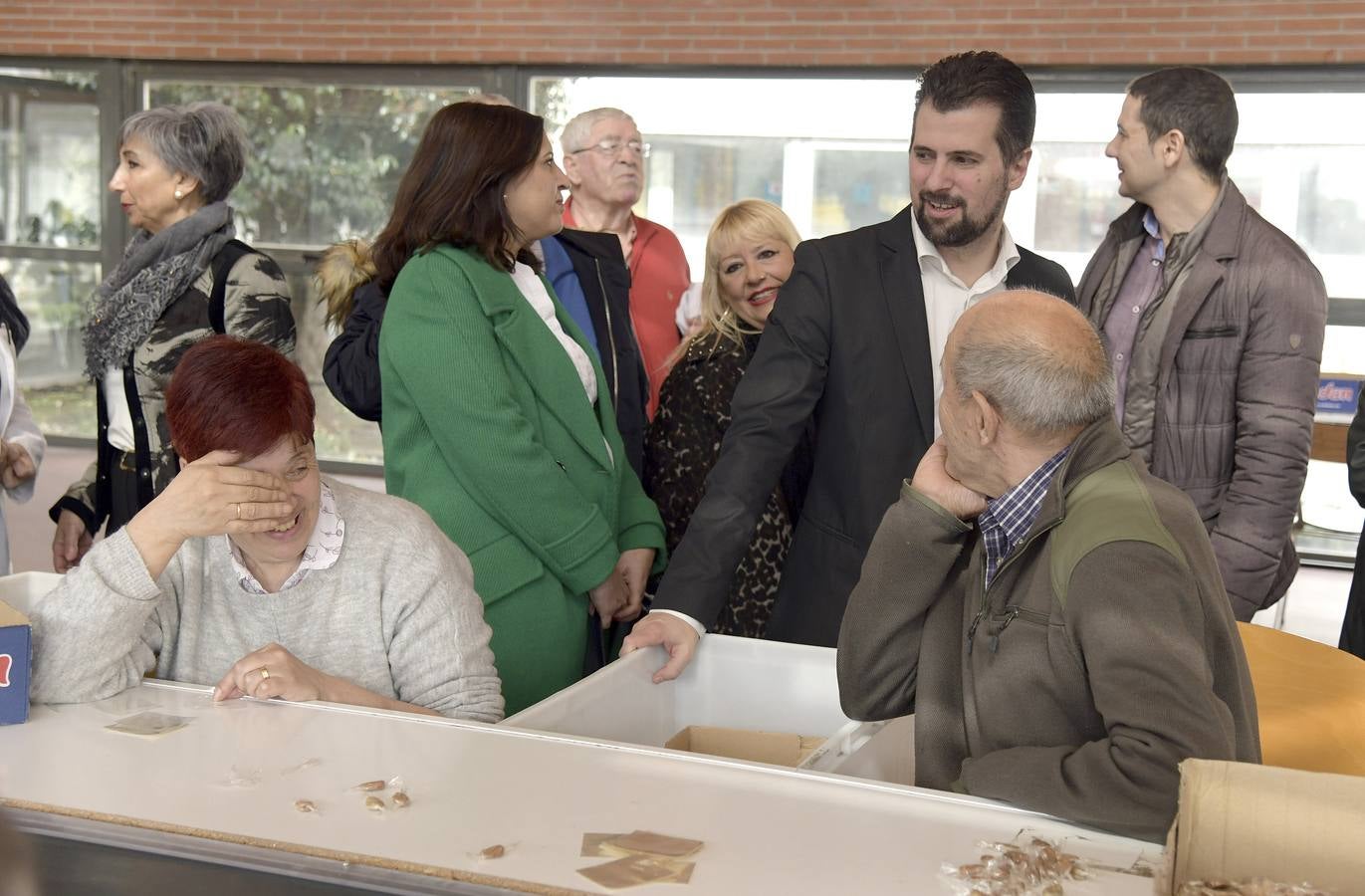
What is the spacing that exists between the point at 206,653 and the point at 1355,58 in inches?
232

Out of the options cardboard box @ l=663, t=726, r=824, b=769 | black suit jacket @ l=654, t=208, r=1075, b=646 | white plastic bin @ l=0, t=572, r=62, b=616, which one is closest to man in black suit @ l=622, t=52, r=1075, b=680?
black suit jacket @ l=654, t=208, r=1075, b=646

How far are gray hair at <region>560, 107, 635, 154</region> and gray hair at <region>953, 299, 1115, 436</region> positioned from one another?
2473 mm

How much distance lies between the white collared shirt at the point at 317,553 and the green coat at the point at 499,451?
1.48 ft

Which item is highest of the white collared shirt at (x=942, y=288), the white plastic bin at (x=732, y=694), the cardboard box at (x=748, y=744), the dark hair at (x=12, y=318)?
the white collared shirt at (x=942, y=288)

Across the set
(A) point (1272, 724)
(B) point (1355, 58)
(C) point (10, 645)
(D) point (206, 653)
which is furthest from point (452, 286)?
(B) point (1355, 58)

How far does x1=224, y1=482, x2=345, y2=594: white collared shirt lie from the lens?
208 cm

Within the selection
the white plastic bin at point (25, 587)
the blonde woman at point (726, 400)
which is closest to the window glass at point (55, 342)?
the blonde woman at point (726, 400)

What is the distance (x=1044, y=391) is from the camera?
5.52ft

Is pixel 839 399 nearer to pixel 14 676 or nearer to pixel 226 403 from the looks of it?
pixel 226 403

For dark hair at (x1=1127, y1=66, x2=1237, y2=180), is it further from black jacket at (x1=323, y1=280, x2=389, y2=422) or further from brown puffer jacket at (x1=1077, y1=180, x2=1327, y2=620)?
black jacket at (x1=323, y1=280, x2=389, y2=422)

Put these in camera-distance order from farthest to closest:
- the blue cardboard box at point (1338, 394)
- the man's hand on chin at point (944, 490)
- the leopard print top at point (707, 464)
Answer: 1. the blue cardboard box at point (1338, 394)
2. the leopard print top at point (707, 464)
3. the man's hand on chin at point (944, 490)

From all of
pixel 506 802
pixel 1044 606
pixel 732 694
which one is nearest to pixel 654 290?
pixel 732 694

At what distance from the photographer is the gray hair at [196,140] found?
3314 millimetres

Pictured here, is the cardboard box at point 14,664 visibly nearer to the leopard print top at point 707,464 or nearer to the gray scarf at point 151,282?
the gray scarf at point 151,282
